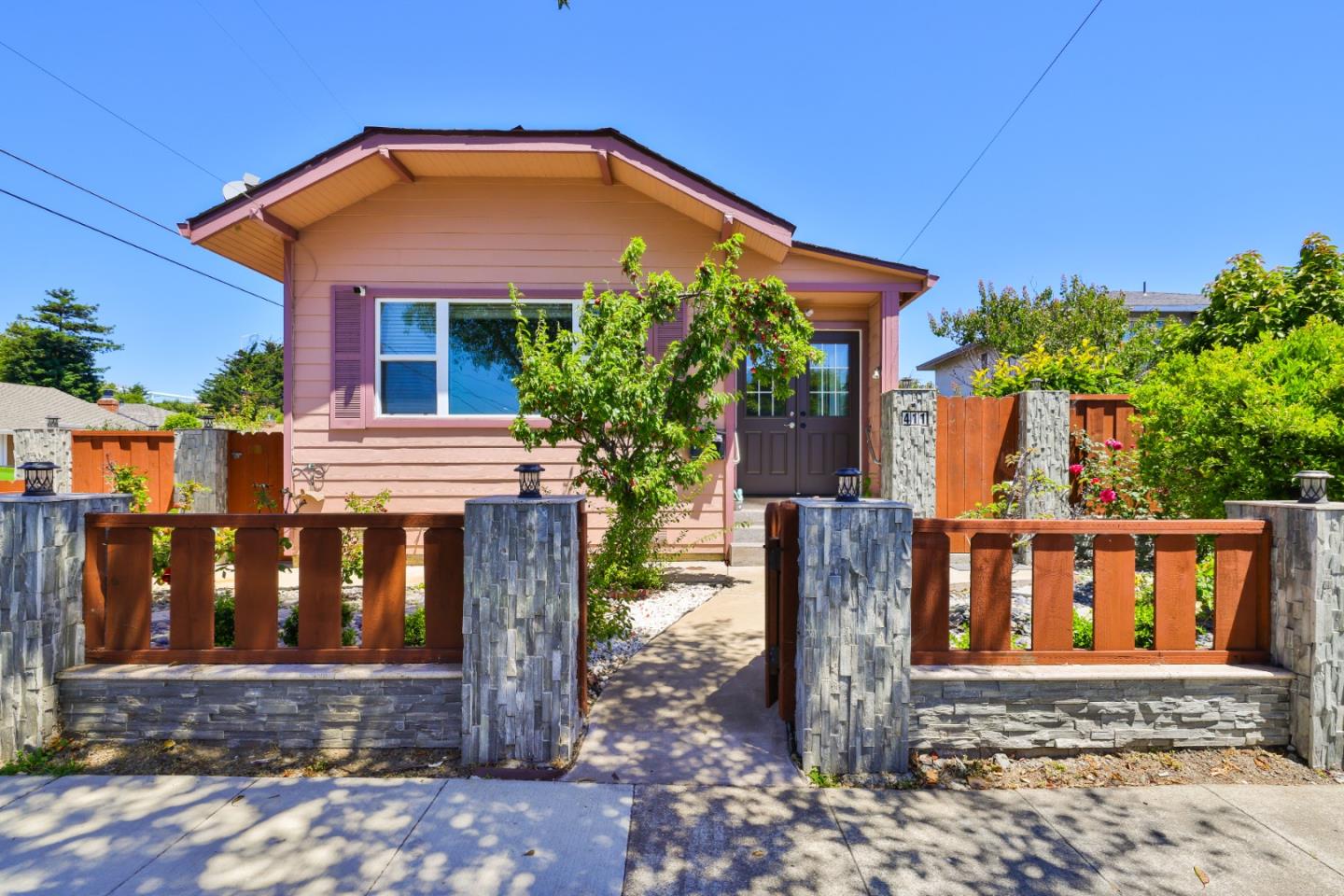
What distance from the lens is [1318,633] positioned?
2.93 metres

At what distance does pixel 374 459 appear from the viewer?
6.93 metres

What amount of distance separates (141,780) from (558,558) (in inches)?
82.7

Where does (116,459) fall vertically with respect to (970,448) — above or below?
below

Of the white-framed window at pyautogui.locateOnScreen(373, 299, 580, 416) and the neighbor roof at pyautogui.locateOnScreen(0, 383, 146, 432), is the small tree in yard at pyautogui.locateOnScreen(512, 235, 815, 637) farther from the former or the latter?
the neighbor roof at pyautogui.locateOnScreen(0, 383, 146, 432)

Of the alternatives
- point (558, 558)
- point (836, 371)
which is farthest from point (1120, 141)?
point (558, 558)

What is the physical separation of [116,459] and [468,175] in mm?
5129

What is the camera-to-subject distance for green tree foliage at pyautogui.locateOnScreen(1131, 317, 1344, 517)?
4023mm

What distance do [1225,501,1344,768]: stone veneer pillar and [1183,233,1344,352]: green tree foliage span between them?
4.49 meters

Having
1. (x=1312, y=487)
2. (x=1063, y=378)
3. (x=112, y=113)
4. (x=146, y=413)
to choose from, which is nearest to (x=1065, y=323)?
(x=1063, y=378)

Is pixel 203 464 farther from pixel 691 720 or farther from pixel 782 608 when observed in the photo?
pixel 782 608

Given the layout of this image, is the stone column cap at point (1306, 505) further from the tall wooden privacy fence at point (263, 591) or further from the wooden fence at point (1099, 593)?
the tall wooden privacy fence at point (263, 591)

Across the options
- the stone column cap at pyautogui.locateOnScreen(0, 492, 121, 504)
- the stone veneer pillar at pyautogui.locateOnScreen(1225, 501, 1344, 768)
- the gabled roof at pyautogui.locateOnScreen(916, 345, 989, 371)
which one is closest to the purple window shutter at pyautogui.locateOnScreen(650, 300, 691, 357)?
the stone column cap at pyautogui.locateOnScreen(0, 492, 121, 504)

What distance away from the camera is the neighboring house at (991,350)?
21406 mm

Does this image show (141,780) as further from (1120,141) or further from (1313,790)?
(1120,141)
